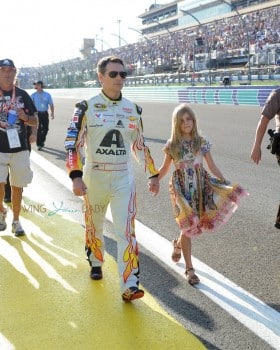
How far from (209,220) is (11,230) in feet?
7.88

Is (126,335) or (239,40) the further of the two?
(239,40)

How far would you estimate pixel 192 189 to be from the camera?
3.94m

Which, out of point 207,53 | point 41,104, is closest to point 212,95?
point 207,53

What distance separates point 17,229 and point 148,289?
1.99 metres

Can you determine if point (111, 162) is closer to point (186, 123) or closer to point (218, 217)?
point (186, 123)

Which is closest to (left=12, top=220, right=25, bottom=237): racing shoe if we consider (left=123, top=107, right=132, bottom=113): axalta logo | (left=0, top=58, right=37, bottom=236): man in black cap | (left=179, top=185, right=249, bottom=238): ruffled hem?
(left=0, top=58, right=37, bottom=236): man in black cap

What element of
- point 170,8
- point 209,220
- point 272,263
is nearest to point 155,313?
point 209,220

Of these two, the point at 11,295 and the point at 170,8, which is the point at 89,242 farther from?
the point at 170,8

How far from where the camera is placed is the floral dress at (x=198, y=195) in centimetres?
385

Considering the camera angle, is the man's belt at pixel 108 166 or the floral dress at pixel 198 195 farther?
the floral dress at pixel 198 195

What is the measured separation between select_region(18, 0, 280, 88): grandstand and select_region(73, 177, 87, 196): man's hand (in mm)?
14812

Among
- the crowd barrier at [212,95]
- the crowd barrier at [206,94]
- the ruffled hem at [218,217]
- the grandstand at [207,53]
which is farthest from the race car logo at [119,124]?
the crowd barrier at [212,95]

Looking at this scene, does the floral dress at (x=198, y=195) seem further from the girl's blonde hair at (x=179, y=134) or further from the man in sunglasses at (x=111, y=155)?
the man in sunglasses at (x=111, y=155)

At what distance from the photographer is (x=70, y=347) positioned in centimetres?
288
